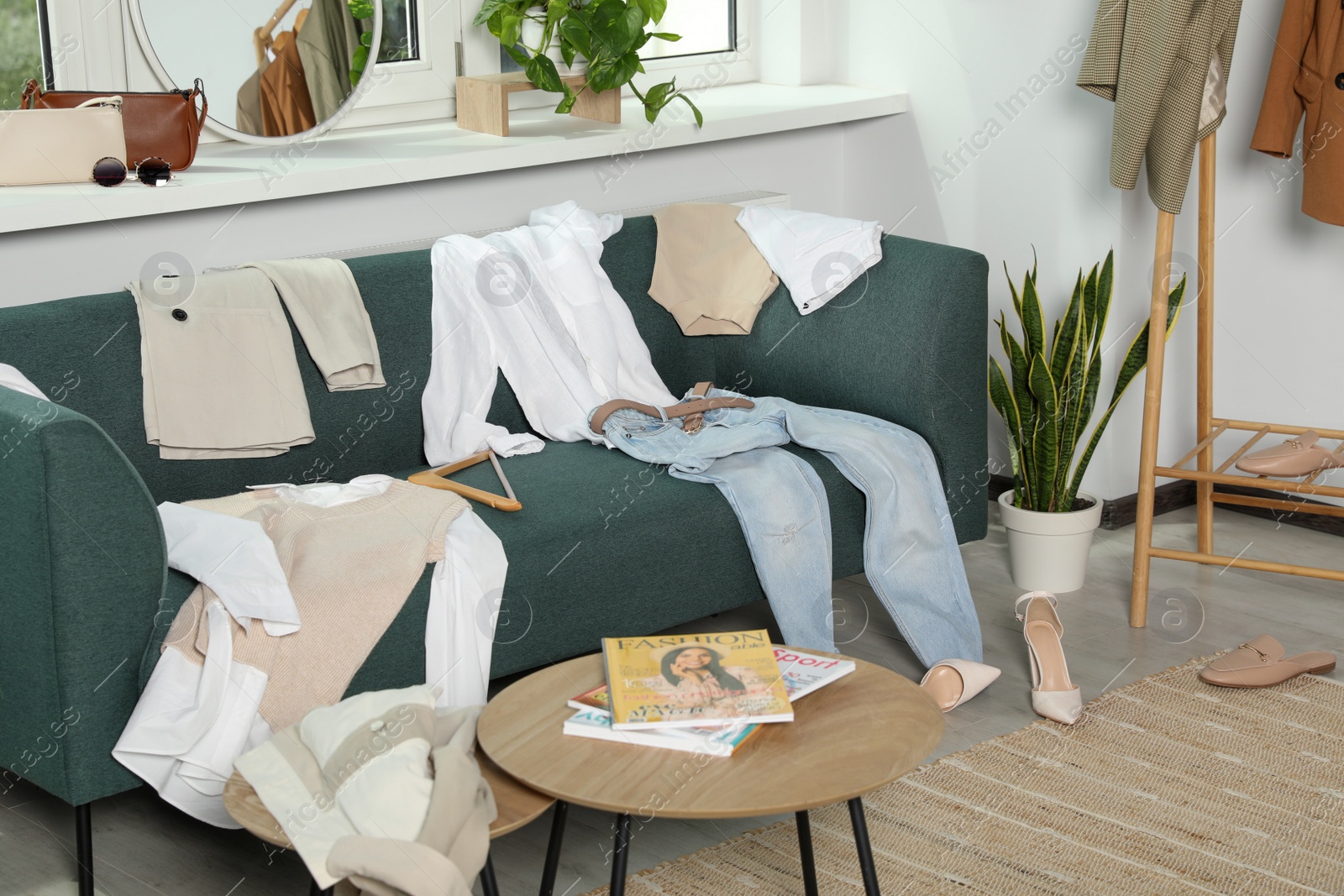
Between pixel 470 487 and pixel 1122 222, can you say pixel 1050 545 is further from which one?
pixel 470 487

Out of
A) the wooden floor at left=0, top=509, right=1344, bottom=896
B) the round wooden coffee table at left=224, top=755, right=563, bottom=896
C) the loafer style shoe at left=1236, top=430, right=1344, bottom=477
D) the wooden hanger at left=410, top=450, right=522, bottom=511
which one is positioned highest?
the wooden hanger at left=410, top=450, right=522, bottom=511

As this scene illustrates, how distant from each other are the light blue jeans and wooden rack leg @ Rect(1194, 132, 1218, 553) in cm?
77

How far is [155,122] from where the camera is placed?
2838mm

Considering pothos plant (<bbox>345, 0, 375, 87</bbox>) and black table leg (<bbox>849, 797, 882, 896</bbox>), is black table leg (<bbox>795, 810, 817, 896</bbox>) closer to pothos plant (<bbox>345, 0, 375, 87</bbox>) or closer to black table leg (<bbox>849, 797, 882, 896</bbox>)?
black table leg (<bbox>849, 797, 882, 896</bbox>)

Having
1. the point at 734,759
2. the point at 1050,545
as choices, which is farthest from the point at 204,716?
the point at 1050,545

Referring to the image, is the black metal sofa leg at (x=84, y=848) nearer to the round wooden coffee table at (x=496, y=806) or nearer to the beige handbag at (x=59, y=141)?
the round wooden coffee table at (x=496, y=806)

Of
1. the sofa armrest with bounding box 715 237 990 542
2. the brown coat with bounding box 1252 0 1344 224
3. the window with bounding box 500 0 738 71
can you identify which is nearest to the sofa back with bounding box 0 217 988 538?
the sofa armrest with bounding box 715 237 990 542

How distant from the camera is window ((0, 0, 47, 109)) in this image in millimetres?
2828

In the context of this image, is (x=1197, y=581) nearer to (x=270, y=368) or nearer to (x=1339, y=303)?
(x=1339, y=303)

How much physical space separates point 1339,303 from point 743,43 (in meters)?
1.75

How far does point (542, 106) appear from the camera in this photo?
12.2 ft

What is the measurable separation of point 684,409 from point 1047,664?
0.85 m

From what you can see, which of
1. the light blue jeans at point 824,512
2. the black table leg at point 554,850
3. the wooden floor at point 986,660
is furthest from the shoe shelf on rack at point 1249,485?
the black table leg at point 554,850

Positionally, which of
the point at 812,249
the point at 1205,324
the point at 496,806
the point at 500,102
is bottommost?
the point at 496,806
